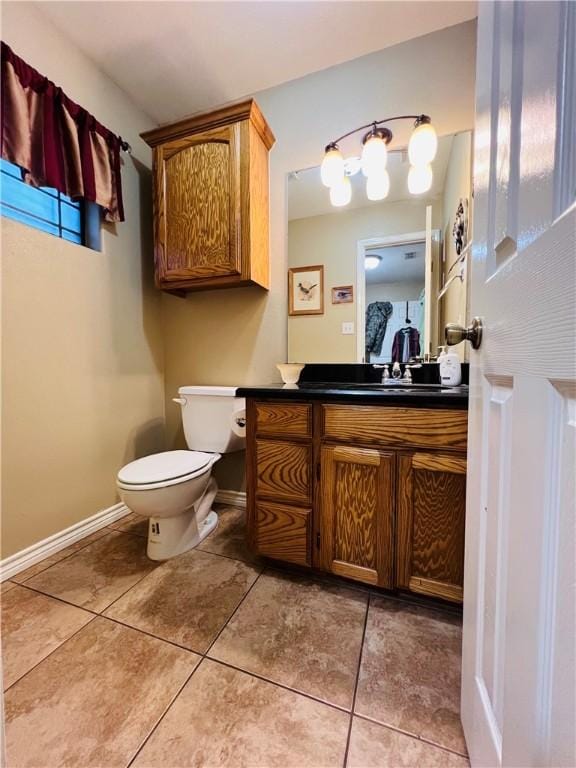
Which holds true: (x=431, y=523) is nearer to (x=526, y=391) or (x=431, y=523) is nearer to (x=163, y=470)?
(x=526, y=391)

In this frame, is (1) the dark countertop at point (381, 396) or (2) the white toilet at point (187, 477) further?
(2) the white toilet at point (187, 477)

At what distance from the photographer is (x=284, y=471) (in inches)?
48.1

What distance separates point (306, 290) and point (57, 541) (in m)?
1.80

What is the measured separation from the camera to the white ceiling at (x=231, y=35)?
4.55 ft

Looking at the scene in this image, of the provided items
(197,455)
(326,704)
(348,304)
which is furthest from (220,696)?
(348,304)

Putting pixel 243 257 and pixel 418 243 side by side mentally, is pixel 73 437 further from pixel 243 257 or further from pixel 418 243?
pixel 418 243

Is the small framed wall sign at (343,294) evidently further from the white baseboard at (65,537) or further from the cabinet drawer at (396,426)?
the white baseboard at (65,537)

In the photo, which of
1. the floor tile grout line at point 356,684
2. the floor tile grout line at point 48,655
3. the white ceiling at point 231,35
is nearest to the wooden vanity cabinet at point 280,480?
the floor tile grout line at point 356,684

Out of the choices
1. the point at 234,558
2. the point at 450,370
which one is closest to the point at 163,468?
the point at 234,558

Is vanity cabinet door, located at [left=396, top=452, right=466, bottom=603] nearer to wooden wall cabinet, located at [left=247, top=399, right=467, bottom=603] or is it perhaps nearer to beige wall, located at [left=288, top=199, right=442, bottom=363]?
wooden wall cabinet, located at [left=247, top=399, right=467, bottom=603]

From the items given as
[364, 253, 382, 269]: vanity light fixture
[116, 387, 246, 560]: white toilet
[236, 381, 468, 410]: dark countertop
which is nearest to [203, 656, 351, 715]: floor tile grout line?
[116, 387, 246, 560]: white toilet

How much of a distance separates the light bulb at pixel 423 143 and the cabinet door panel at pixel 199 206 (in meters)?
0.86

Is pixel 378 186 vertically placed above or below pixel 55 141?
below

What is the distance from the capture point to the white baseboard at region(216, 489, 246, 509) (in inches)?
76.4
